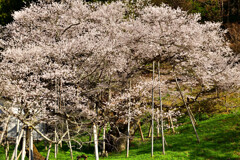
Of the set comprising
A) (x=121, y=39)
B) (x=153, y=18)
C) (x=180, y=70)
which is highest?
(x=153, y=18)

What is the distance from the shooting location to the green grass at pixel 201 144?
1149cm

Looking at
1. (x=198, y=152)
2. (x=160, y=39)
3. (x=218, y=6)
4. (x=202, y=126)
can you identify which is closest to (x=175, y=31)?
(x=160, y=39)

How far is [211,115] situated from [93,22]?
1306 centimetres

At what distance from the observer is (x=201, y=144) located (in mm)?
12789

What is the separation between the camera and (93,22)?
18734 mm

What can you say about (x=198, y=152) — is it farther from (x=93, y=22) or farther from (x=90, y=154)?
(x=93, y=22)

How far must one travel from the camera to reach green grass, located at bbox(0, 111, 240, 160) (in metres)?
11.5

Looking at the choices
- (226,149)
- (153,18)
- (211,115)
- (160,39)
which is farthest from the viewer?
(211,115)

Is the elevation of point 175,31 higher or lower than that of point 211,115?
higher

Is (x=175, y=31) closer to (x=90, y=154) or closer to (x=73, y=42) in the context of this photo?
(x=73, y=42)

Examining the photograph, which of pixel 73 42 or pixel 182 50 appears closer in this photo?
pixel 73 42

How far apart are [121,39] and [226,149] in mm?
9927

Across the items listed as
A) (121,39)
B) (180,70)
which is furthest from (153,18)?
(180,70)

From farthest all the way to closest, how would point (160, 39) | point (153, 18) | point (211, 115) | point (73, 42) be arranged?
1. point (211, 115)
2. point (153, 18)
3. point (160, 39)
4. point (73, 42)
